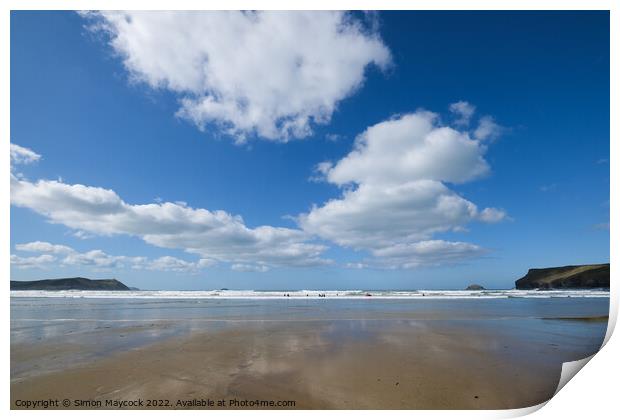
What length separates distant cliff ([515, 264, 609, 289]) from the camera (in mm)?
46953

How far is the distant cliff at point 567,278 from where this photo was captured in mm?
46953

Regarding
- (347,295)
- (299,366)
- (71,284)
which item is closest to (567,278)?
(347,295)

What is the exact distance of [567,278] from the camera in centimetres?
5181

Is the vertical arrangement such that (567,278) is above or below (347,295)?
above

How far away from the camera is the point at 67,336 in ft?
31.3

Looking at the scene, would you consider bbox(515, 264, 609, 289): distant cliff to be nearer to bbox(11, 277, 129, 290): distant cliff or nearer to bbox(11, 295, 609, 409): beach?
bbox(11, 295, 609, 409): beach

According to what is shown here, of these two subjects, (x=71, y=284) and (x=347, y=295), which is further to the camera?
(x=71, y=284)

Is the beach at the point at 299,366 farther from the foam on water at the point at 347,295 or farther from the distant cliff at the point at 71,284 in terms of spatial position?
the distant cliff at the point at 71,284

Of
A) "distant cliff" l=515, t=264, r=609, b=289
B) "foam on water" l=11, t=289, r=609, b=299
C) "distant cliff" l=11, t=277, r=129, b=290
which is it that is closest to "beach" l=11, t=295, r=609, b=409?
"foam on water" l=11, t=289, r=609, b=299

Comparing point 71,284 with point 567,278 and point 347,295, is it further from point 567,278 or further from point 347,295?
point 567,278

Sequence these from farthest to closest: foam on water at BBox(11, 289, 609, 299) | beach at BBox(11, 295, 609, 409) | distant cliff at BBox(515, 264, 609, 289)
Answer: distant cliff at BBox(515, 264, 609, 289)
foam on water at BBox(11, 289, 609, 299)
beach at BBox(11, 295, 609, 409)

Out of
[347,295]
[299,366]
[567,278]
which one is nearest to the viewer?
[299,366]
